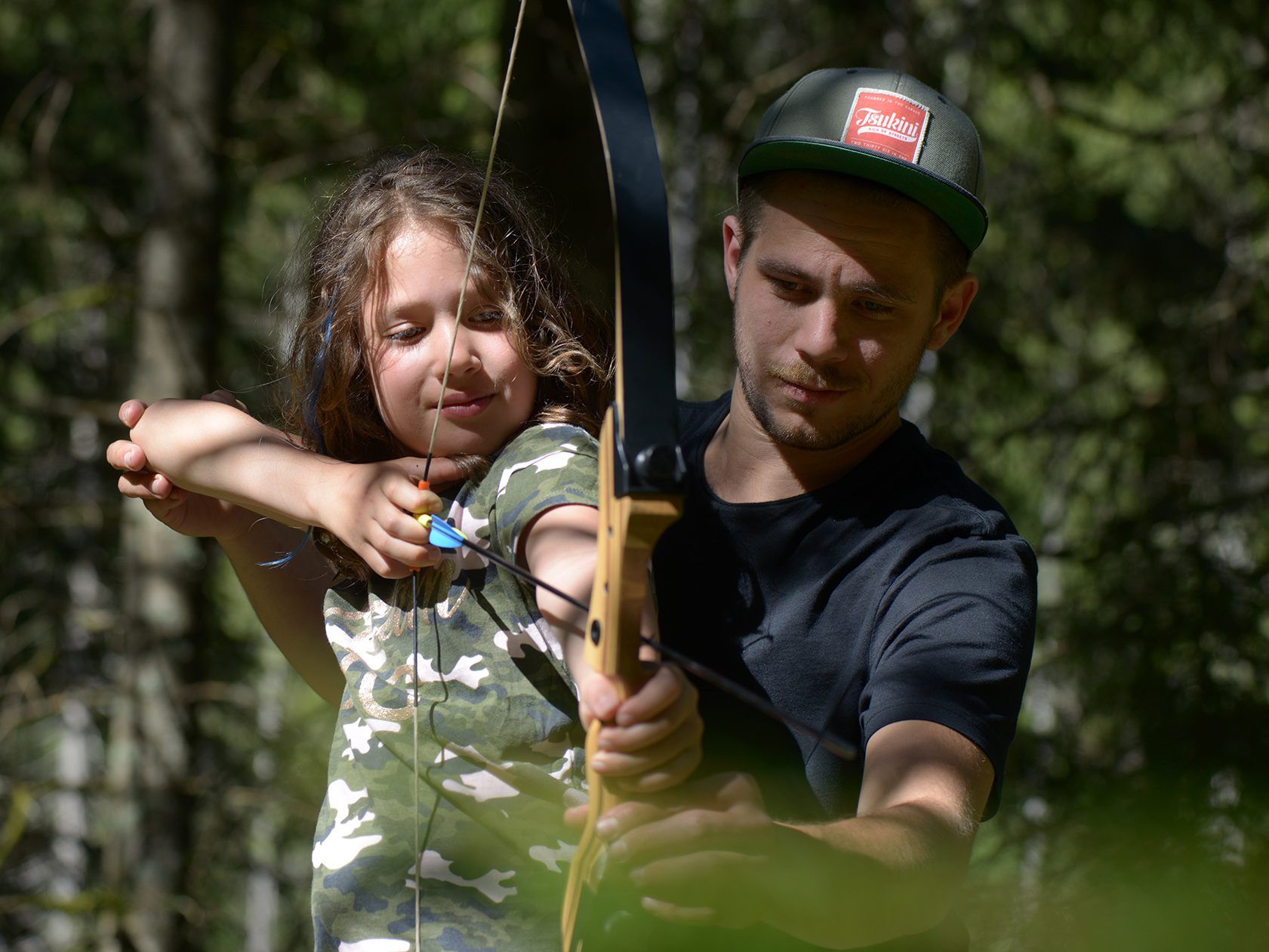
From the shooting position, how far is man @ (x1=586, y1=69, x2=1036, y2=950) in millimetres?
1567

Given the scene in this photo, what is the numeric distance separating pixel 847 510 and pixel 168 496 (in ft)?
3.38

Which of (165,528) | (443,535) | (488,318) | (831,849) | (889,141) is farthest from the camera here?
(165,528)

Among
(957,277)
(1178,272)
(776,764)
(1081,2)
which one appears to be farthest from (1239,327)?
(776,764)

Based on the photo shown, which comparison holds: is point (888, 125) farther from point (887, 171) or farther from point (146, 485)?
point (146, 485)

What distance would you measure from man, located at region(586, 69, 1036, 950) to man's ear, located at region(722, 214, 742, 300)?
12mm

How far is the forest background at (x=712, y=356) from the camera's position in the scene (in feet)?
13.3

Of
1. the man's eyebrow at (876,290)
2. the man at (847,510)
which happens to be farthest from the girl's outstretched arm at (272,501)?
the man's eyebrow at (876,290)

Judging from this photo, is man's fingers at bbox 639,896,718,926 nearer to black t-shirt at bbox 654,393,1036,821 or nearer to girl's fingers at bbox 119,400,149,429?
black t-shirt at bbox 654,393,1036,821

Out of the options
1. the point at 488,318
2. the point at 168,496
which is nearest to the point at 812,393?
the point at 488,318

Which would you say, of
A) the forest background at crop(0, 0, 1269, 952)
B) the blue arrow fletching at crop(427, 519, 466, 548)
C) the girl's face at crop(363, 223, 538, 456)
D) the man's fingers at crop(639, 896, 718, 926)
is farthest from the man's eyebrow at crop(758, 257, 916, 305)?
the man's fingers at crop(639, 896, 718, 926)

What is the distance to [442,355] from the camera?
1629 mm

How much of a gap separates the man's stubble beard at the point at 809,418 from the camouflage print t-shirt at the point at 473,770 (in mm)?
437

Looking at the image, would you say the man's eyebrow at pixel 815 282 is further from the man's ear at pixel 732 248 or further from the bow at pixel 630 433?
the bow at pixel 630 433

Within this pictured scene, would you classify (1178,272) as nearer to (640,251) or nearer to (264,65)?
(264,65)
